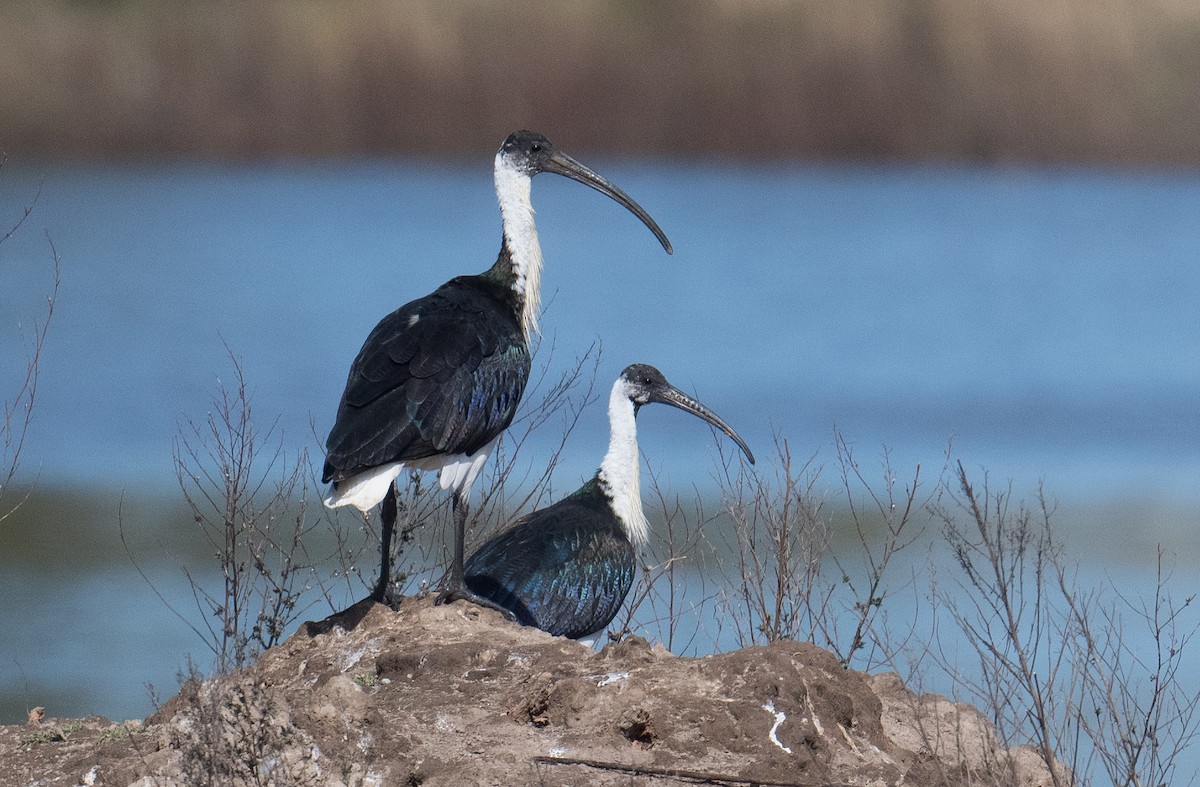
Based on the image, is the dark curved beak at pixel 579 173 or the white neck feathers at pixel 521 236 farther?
the dark curved beak at pixel 579 173

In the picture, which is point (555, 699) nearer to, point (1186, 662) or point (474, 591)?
point (474, 591)

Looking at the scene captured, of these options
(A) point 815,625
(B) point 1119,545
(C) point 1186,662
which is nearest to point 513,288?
(A) point 815,625

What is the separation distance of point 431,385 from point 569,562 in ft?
3.81

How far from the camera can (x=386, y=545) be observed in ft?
26.6

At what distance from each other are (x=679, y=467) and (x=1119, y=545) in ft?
15.4

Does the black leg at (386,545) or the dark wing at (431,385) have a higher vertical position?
the dark wing at (431,385)

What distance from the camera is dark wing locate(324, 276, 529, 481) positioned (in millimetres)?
7914

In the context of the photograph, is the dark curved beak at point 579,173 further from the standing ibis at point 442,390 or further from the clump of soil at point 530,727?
the clump of soil at point 530,727

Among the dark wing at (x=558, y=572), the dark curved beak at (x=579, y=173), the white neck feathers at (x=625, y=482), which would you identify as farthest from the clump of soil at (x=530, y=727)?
the dark curved beak at (x=579, y=173)

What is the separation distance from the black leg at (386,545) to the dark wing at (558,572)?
1.69 ft

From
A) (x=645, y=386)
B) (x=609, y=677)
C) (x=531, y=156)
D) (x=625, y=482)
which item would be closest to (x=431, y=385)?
(x=625, y=482)

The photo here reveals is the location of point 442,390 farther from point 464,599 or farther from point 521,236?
point 521,236

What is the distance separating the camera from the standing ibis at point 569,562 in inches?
338

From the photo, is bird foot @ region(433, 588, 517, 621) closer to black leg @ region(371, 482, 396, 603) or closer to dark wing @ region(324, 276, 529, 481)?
black leg @ region(371, 482, 396, 603)
